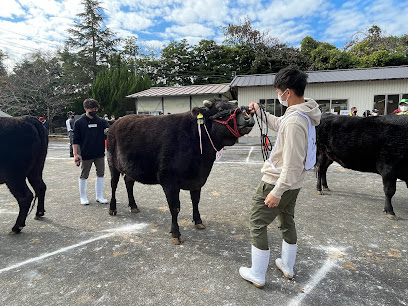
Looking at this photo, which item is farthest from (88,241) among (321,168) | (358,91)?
(358,91)

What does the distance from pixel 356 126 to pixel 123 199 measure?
4650 mm

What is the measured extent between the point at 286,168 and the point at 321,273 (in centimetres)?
142

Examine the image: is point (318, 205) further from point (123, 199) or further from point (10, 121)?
point (10, 121)

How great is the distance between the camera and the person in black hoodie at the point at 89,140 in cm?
469

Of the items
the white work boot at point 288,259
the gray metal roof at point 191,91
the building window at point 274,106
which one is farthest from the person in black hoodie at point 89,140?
the gray metal roof at point 191,91

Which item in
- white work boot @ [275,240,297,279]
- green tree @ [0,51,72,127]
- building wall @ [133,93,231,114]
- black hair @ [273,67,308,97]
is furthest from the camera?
Answer: green tree @ [0,51,72,127]

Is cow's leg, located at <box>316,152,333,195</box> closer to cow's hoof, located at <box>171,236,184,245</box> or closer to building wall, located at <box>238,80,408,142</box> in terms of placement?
cow's hoof, located at <box>171,236,184,245</box>

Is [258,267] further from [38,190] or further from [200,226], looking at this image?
[38,190]

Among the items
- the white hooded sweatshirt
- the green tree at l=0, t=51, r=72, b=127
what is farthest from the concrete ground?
the green tree at l=0, t=51, r=72, b=127

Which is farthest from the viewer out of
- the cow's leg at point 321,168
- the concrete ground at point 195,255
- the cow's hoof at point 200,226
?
the cow's leg at point 321,168

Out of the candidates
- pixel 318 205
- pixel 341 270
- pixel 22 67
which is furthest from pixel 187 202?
pixel 22 67

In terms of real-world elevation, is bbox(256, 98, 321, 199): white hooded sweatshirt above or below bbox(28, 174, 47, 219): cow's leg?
above

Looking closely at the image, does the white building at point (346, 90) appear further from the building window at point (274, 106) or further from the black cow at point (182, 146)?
the black cow at point (182, 146)

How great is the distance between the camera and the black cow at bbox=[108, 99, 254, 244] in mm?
3334
